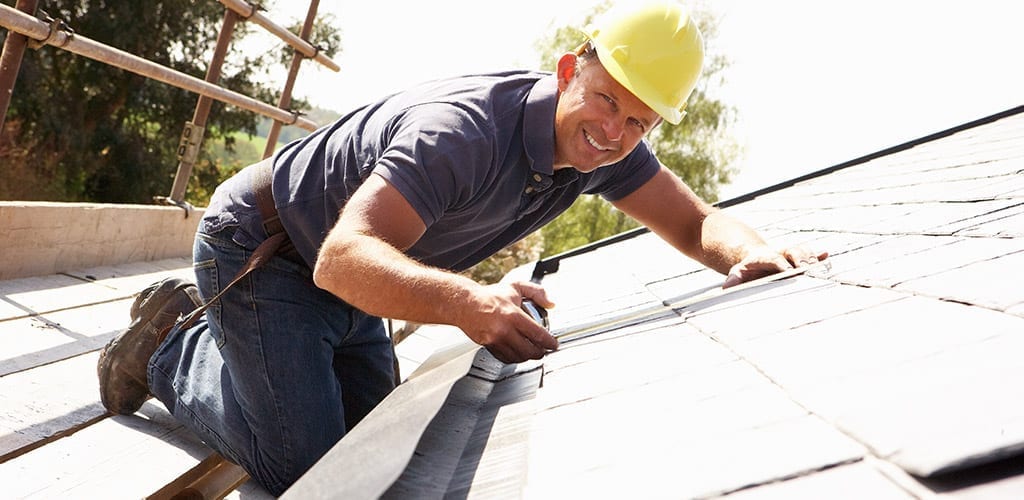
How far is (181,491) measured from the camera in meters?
2.13

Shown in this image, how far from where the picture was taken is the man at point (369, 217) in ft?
6.53

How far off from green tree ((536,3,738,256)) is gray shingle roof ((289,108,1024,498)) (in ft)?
85.9

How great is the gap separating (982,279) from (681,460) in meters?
0.76

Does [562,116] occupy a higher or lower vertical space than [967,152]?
lower

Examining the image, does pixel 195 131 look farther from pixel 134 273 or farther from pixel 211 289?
pixel 211 289

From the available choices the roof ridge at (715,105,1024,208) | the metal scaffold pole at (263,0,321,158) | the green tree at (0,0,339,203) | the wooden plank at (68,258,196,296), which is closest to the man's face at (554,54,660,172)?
the wooden plank at (68,258,196,296)

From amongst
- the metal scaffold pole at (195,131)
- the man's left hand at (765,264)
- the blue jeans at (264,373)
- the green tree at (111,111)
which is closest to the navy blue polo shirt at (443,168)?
the blue jeans at (264,373)

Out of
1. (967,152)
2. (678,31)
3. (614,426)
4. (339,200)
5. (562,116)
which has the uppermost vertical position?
(967,152)

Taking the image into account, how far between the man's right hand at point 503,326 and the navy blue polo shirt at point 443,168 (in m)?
0.35

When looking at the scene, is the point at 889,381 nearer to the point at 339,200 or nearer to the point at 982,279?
the point at 982,279

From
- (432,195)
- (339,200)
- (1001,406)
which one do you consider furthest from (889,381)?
(339,200)

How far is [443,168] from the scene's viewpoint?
1.98 meters

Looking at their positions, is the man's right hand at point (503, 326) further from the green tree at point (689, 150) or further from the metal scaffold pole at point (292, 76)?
the green tree at point (689, 150)

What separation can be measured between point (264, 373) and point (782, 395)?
178cm
